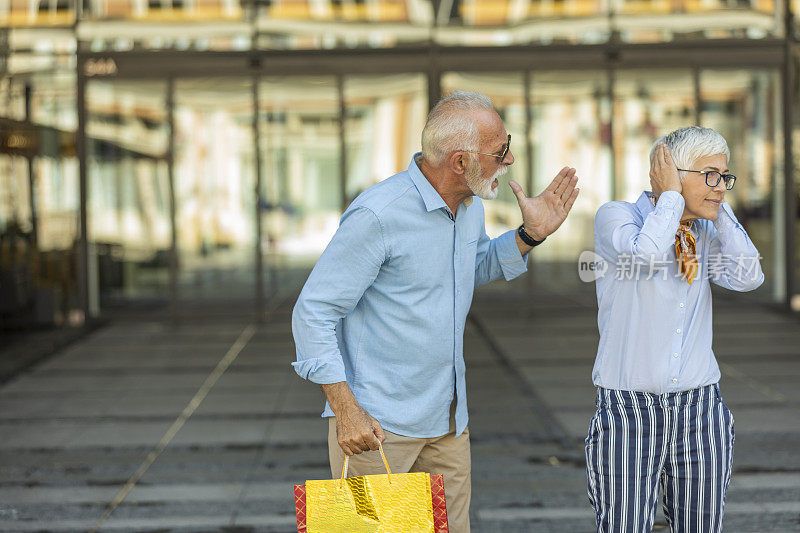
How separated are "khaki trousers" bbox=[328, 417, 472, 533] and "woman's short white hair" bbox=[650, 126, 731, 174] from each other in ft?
2.97

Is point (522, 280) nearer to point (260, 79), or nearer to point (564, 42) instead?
point (564, 42)

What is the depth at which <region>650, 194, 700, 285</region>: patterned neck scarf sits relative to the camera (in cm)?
243

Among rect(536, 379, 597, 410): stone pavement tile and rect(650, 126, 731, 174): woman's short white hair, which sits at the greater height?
rect(650, 126, 731, 174): woman's short white hair

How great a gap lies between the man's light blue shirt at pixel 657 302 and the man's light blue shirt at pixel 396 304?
1.24ft

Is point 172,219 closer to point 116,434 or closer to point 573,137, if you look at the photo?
point 573,137

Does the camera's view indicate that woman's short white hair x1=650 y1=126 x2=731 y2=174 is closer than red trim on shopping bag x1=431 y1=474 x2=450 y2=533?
No

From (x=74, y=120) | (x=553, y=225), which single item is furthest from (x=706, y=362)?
(x=74, y=120)

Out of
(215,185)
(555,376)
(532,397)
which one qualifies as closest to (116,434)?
(532,397)

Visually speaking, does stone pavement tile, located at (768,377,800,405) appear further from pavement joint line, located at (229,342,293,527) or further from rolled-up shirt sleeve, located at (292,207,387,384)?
rolled-up shirt sleeve, located at (292,207,387,384)

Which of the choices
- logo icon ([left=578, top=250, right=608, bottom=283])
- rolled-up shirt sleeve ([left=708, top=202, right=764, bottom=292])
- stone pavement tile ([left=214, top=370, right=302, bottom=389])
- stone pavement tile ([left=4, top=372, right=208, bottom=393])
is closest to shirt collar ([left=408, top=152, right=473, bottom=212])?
logo icon ([left=578, top=250, right=608, bottom=283])

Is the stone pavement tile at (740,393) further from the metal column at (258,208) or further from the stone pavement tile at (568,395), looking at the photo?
the metal column at (258,208)

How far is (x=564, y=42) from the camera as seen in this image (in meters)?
Result: 11.4

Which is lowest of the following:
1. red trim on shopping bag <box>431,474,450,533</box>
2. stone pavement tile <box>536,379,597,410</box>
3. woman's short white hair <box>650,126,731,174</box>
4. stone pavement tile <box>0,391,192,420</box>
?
stone pavement tile <box>536,379,597,410</box>

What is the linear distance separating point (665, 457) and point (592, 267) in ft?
1.74
